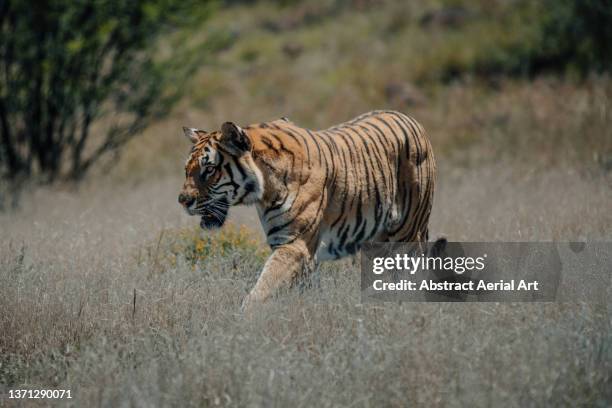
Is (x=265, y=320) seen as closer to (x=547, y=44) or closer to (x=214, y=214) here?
(x=214, y=214)

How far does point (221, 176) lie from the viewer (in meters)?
5.54

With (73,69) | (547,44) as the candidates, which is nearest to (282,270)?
(73,69)

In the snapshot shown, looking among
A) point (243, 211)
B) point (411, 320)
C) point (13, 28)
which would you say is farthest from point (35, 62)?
point (411, 320)

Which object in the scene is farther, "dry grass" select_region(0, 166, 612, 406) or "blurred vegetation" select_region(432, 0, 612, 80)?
"blurred vegetation" select_region(432, 0, 612, 80)

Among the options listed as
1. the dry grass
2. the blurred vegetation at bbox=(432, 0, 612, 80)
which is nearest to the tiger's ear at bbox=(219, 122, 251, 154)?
the dry grass

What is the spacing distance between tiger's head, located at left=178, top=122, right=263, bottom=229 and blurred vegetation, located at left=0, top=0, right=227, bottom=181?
692 cm

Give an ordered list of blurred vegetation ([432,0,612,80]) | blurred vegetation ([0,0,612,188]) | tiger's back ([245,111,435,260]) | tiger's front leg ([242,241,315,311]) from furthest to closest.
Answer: blurred vegetation ([432,0,612,80]) → blurred vegetation ([0,0,612,188]) → tiger's back ([245,111,435,260]) → tiger's front leg ([242,241,315,311])

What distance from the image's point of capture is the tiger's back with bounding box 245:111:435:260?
5574mm

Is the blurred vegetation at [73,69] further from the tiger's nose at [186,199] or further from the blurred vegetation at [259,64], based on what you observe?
the tiger's nose at [186,199]

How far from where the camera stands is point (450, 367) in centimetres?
439

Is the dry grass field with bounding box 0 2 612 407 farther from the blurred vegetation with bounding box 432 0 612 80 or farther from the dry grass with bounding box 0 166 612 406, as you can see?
the blurred vegetation with bounding box 432 0 612 80

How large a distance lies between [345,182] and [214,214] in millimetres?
1023

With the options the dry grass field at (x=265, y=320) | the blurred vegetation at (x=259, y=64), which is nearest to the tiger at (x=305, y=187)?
the dry grass field at (x=265, y=320)

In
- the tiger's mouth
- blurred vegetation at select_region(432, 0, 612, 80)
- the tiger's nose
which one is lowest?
the tiger's mouth
